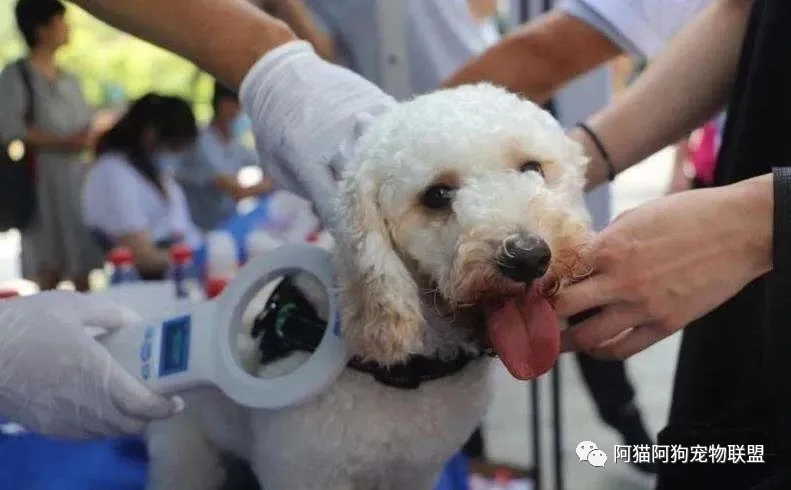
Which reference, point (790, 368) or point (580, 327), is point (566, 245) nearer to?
point (580, 327)

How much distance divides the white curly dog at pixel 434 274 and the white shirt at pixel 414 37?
658mm

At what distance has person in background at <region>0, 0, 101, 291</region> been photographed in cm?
237

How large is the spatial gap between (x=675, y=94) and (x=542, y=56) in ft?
0.82

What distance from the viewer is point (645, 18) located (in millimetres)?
981

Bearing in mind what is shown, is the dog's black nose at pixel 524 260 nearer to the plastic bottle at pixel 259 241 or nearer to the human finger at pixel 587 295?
the human finger at pixel 587 295

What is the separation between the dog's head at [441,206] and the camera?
0.66 metres

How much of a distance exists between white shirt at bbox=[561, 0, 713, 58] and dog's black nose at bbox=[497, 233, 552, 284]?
441 millimetres

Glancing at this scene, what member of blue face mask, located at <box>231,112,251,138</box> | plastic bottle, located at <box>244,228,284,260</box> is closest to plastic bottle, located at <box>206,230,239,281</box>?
plastic bottle, located at <box>244,228,284,260</box>

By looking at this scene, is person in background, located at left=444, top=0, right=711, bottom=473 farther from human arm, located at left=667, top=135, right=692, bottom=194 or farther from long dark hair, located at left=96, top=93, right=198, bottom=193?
long dark hair, located at left=96, top=93, right=198, bottom=193

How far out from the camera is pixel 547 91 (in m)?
1.11

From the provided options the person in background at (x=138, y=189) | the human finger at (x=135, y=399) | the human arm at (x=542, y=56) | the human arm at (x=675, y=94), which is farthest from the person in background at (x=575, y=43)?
the person in background at (x=138, y=189)

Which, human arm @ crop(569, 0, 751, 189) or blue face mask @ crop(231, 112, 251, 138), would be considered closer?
human arm @ crop(569, 0, 751, 189)

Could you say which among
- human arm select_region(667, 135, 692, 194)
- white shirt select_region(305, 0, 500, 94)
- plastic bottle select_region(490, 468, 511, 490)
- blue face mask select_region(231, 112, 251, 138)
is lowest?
blue face mask select_region(231, 112, 251, 138)

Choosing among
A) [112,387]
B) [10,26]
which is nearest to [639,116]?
[112,387]
